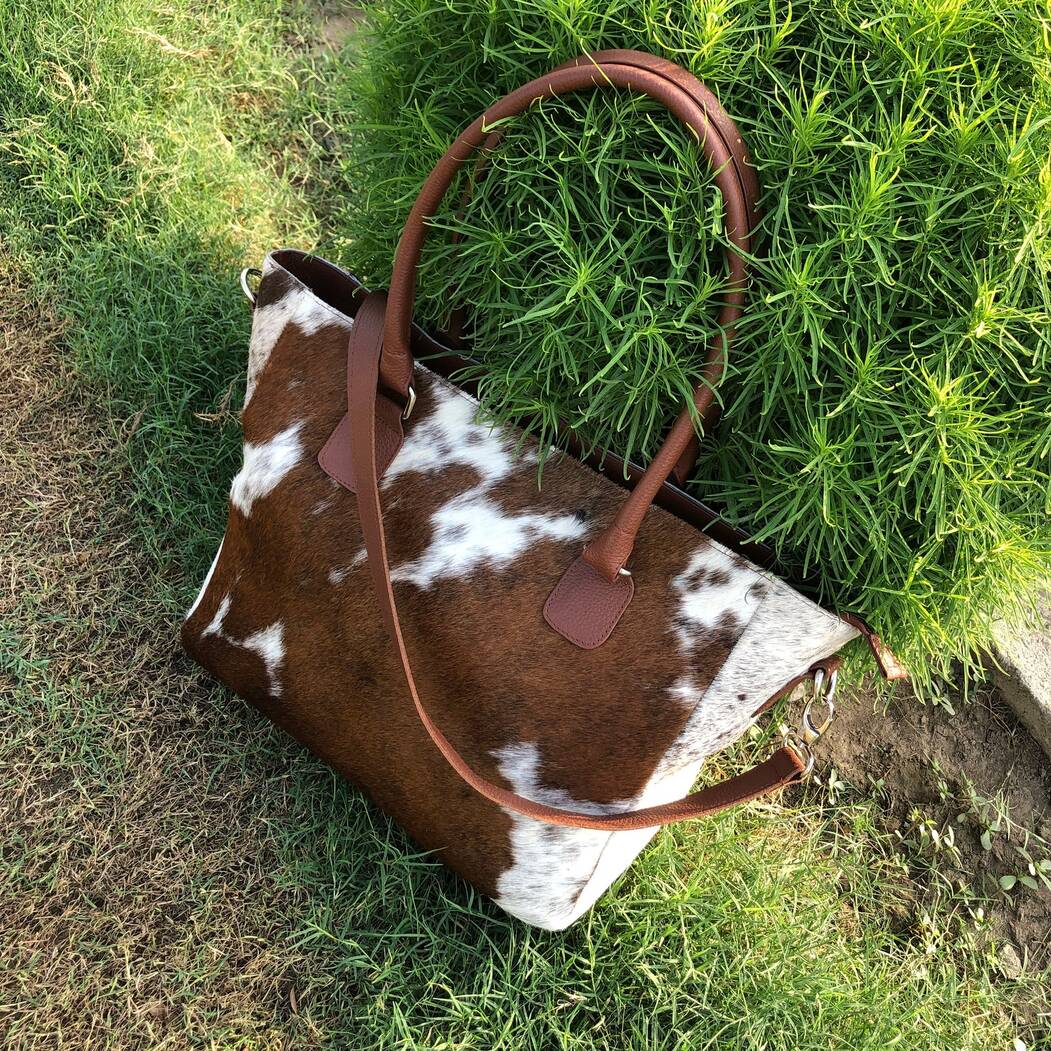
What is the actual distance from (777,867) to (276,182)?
2025mm

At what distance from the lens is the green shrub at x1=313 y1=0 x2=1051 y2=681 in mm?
1160

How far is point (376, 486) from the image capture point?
1.40 m

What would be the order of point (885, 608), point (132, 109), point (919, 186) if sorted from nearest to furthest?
point (919, 186)
point (885, 608)
point (132, 109)

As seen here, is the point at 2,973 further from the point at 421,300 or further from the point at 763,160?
the point at 763,160

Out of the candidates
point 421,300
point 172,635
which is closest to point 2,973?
point 172,635

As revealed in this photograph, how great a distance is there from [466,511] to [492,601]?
143 mm

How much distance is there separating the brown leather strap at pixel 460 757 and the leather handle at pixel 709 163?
17 centimetres

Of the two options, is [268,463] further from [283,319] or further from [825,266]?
[825,266]

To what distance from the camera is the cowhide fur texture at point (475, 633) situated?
1338mm

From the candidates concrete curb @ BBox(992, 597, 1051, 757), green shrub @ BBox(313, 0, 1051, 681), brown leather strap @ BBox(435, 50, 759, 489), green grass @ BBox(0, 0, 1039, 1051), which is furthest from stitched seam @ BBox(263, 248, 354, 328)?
concrete curb @ BBox(992, 597, 1051, 757)

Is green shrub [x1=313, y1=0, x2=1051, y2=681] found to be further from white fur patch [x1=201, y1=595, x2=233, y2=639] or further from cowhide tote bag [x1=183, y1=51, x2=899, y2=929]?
white fur patch [x1=201, y1=595, x2=233, y2=639]

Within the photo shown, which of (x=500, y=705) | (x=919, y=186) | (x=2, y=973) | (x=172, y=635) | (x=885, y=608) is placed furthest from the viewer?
(x=172, y=635)

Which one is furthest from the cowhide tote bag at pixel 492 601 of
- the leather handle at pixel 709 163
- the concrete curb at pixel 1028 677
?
the concrete curb at pixel 1028 677

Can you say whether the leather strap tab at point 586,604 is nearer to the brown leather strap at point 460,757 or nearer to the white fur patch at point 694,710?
the white fur patch at point 694,710
